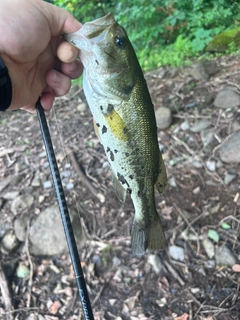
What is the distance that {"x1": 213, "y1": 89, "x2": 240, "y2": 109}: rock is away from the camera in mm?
4012

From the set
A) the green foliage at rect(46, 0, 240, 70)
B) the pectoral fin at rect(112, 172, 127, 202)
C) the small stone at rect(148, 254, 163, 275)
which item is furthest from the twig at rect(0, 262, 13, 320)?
the green foliage at rect(46, 0, 240, 70)

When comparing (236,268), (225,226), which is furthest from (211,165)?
(236,268)

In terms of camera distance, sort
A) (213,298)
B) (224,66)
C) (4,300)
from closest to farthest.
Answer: (213,298), (4,300), (224,66)

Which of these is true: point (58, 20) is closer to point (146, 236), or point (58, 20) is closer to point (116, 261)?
point (146, 236)

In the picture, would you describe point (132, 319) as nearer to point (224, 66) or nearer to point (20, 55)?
point (20, 55)

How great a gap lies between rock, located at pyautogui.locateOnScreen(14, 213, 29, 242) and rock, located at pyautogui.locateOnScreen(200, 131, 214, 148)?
2.20 meters

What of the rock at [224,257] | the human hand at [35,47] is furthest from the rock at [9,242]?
the rock at [224,257]

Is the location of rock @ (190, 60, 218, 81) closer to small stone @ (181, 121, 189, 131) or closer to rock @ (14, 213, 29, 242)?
small stone @ (181, 121, 189, 131)

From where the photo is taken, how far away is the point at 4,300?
3.11 meters

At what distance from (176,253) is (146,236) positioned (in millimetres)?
1317

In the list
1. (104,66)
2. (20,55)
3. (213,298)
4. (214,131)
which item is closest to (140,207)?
(104,66)

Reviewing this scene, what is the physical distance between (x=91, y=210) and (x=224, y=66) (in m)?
2.83

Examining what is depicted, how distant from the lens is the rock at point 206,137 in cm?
382

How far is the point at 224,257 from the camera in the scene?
3.00 m
